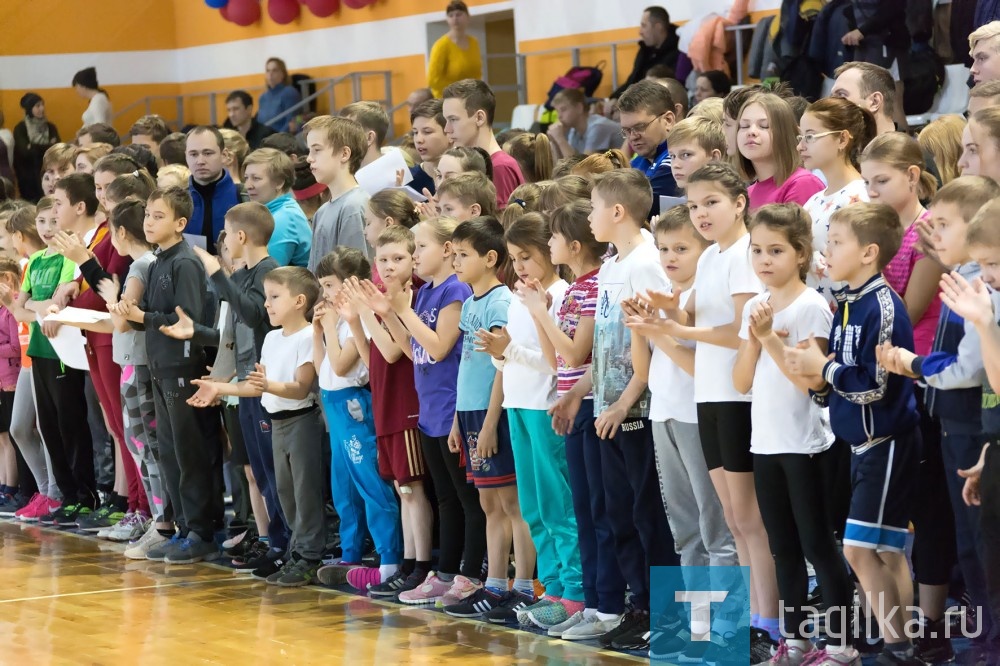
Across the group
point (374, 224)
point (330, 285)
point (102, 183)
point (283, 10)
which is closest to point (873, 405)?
point (330, 285)

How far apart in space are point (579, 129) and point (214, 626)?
17.1ft

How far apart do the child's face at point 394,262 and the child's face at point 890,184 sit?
6.02 ft

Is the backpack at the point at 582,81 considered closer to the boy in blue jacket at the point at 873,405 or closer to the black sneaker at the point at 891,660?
the boy in blue jacket at the point at 873,405

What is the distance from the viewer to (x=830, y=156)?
4.42 meters

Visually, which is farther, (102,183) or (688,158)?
(102,183)

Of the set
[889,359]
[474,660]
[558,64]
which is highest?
[558,64]

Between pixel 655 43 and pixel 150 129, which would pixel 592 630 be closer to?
pixel 150 129

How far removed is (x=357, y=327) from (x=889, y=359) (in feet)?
7.66

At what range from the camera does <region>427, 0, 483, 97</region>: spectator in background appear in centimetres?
1212

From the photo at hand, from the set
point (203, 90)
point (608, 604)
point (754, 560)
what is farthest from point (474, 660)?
point (203, 90)

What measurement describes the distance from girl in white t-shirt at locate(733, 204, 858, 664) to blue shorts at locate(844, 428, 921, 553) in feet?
0.52

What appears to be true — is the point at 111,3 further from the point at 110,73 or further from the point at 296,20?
the point at 296,20

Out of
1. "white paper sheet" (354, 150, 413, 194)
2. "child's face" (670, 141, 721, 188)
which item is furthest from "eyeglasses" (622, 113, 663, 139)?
"white paper sheet" (354, 150, 413, 194)

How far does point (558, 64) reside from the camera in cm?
1255
